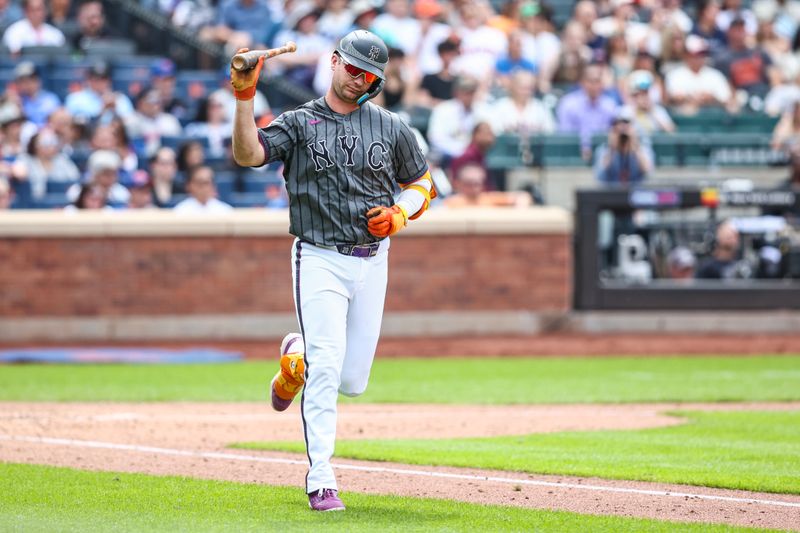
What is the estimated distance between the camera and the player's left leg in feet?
20.3

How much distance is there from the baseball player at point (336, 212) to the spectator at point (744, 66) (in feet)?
42.9

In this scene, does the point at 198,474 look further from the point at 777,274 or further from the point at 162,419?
the point at 777,274

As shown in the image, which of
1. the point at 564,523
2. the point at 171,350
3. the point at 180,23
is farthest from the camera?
the point at 180,23

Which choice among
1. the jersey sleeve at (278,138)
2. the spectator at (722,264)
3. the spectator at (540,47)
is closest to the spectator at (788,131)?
the spectator at (722,264)

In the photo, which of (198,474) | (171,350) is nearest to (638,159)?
(171,350)

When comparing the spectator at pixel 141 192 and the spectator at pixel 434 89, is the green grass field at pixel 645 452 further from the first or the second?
the spectator at pixel 434 89

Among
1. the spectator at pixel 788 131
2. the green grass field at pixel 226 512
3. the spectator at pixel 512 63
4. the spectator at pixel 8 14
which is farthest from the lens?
the spectator at pixel 8 14

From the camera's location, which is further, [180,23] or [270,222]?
[180,23]

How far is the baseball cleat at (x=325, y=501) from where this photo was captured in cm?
583

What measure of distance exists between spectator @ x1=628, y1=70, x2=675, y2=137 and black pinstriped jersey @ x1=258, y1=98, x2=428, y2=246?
35.8 ft

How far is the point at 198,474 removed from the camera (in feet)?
23.4

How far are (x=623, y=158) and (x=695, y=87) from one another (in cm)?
291

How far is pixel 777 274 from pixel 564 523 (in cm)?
1053

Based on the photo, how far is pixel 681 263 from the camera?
50.8 ft
